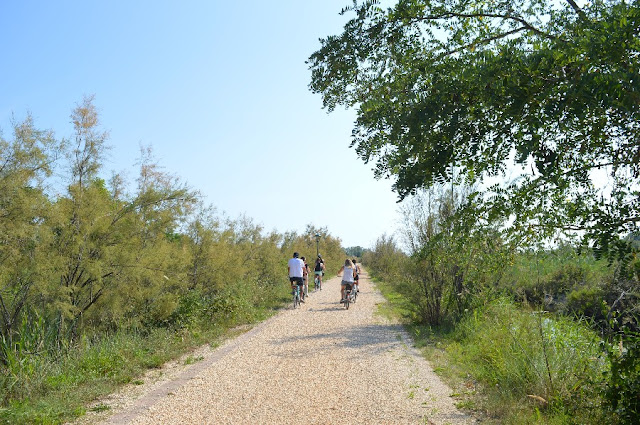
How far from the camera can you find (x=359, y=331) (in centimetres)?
1207

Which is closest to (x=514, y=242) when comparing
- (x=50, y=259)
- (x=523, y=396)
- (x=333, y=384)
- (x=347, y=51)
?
(x=523, y=396)

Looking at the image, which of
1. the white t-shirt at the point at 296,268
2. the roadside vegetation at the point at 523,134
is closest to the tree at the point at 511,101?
the roadside vegetation at the point at 523,134

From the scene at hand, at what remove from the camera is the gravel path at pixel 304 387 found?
5.61m

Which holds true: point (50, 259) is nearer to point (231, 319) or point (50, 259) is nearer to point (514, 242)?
point (231, 319)

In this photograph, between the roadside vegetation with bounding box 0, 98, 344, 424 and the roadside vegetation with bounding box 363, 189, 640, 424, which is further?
the roadside vegetation with bounding box 0, 98, 344, 424

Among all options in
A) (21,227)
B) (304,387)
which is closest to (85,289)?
(21,227)

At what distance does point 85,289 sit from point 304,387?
17.4ft

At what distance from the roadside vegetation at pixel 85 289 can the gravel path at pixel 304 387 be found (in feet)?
3.23

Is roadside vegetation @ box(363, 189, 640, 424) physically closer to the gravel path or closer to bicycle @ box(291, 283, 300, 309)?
the gravel path

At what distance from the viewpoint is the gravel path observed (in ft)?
18.4

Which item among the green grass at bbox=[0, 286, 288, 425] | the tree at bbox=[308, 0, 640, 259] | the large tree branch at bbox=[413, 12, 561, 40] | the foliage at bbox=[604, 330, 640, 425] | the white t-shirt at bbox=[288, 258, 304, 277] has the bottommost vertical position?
the green grass at bbox=[0, 286, 288, 425]

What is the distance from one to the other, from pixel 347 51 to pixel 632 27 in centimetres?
263

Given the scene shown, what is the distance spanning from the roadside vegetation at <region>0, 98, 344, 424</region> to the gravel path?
0.99 metres

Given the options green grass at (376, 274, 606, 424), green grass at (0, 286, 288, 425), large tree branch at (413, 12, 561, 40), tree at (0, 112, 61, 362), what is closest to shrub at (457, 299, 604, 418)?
green grass at (376, 274, 606, 424)
